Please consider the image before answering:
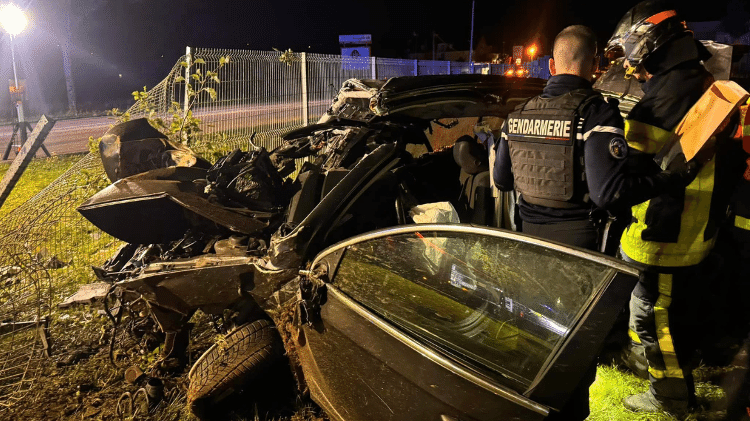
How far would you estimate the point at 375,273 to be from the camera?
2.25 meters

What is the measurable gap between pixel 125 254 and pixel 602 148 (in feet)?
12.3

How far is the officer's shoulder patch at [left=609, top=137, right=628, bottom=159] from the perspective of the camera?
2.18m

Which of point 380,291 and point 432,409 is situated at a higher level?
point 380,291

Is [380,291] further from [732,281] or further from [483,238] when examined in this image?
[732,281]

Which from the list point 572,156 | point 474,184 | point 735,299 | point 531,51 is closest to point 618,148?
point 572,156

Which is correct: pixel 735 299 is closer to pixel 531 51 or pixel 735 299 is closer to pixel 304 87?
pixel 304 87

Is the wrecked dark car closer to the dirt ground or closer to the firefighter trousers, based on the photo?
the dirt ground

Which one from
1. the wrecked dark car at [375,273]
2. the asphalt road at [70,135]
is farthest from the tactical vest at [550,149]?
the asphalt road at [70,135]

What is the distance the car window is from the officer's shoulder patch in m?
0.78

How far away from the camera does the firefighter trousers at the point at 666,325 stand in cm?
271

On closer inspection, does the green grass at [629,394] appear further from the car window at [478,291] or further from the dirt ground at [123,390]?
the dirt ground at [123,390]

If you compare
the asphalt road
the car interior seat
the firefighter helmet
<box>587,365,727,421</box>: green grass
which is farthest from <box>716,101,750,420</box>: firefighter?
the asphalt road

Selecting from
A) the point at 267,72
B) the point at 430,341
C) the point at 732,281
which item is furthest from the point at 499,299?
the point at 267,72

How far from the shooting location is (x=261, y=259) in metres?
2.87
